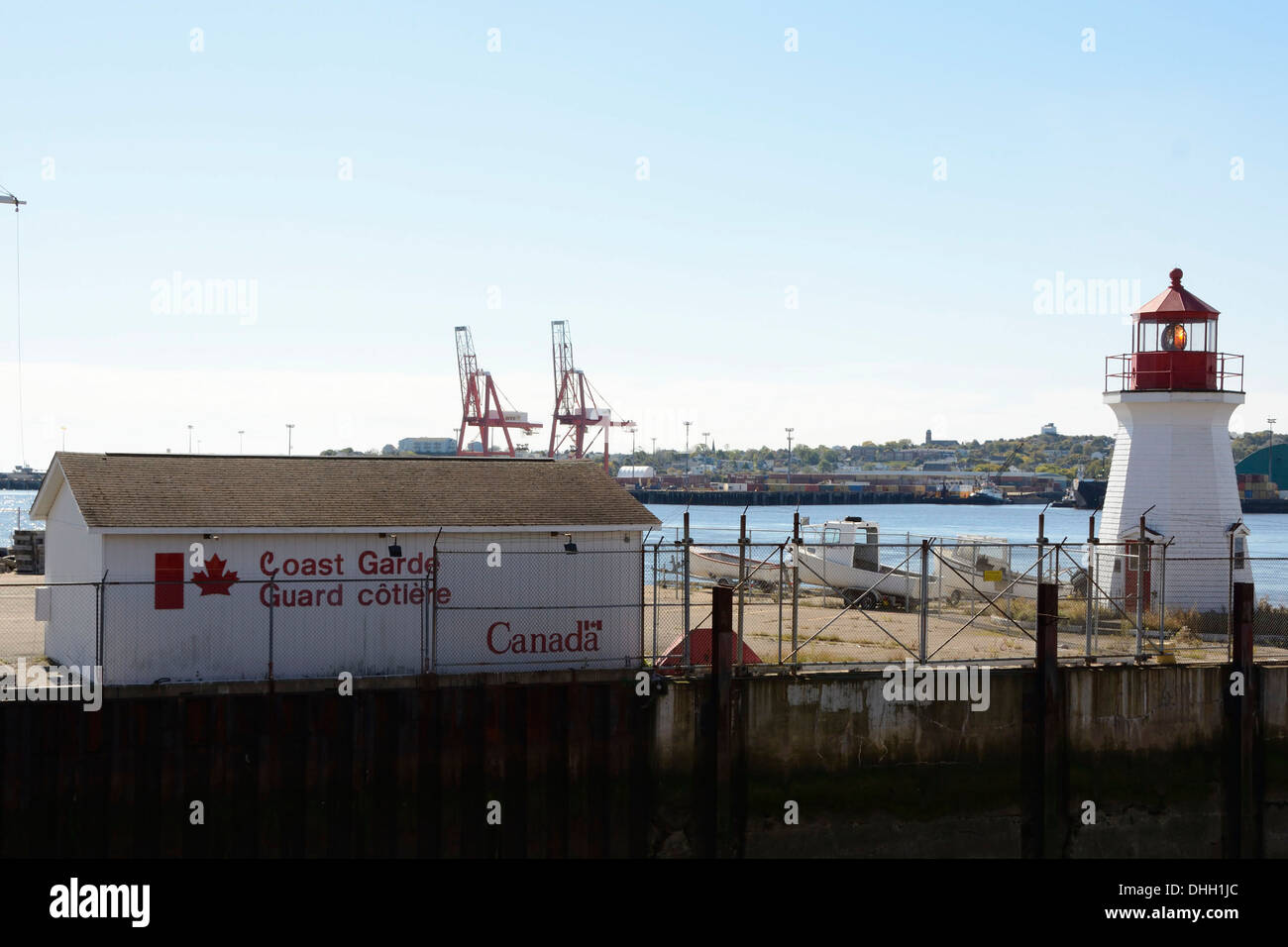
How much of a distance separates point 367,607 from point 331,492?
2.05 m

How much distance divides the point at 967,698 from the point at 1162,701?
345 cm

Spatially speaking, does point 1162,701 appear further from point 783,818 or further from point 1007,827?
point 783,818

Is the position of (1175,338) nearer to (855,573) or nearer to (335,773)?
(855,573)

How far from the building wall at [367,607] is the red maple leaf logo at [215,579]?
3cm

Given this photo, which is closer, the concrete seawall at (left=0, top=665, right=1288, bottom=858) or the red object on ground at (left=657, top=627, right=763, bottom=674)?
the concrete seawall at (left=0, top=665, right=1288, bottom=858)

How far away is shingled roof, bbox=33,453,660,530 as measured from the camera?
1852 cm

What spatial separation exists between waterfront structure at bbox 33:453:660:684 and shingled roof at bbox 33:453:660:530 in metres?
0.04

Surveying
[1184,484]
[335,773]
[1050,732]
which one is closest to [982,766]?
[1050,732]

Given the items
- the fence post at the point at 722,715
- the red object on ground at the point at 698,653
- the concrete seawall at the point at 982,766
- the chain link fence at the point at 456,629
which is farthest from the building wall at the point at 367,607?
the concrete seawall at the point at 982,766

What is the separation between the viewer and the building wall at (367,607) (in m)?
18.0

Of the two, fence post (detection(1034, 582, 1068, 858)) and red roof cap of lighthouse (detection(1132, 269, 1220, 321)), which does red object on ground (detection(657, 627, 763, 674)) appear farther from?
red roof cap of lighthouse (detection(1132, 269, 1220, 321))

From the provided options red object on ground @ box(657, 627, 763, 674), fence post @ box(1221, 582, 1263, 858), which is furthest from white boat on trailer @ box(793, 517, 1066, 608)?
red object on ground @ box(657, 627, 763, 674)

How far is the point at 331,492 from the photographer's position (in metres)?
19.9
